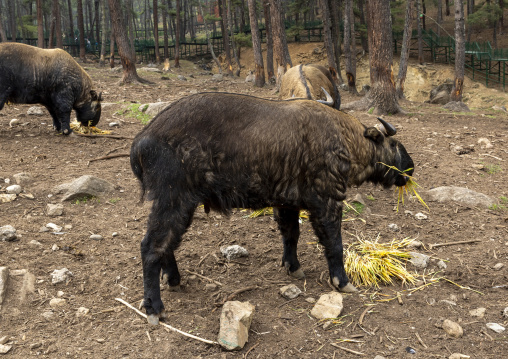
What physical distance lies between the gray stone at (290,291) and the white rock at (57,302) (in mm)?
1868

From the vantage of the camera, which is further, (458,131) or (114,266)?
(458,131)

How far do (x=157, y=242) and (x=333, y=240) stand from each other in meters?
1.58

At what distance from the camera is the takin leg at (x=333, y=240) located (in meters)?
4.29

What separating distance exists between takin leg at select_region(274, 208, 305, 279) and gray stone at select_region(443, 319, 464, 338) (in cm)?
140

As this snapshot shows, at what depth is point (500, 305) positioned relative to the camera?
4.16 m

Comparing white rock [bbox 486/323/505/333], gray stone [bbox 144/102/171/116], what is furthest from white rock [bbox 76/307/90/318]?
gray stone [bbox 144/102/171/116]

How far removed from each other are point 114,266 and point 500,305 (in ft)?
11.5

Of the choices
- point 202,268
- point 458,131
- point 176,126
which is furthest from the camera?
point 458,131

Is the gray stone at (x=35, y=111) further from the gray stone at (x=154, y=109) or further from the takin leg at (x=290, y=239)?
the takin leg at (x=290, y=239)

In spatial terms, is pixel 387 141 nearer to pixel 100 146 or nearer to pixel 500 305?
pixel 500 305

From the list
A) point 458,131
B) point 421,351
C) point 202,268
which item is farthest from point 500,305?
point 458,131

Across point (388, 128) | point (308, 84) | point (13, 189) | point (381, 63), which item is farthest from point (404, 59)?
point (13, 189)

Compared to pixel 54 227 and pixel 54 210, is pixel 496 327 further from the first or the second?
pixel 54 210

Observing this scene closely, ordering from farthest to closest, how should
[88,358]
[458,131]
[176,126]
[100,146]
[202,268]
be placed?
[458,131] → [100,146] → [202,268] → [176,126] → [88,358]
